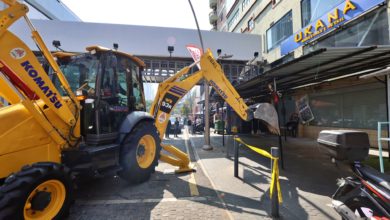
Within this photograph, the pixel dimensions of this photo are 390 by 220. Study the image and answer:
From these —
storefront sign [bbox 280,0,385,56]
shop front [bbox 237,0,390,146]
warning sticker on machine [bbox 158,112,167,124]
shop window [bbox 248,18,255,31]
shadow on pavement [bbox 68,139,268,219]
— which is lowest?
shadow on pavement [bbox 68,139,268,219]

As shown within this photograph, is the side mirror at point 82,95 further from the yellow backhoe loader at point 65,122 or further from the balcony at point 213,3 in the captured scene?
the balcony at point 213,3

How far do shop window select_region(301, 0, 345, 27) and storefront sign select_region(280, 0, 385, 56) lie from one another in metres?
0.42

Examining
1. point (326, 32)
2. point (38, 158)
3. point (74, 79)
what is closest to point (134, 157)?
point (38, 158)

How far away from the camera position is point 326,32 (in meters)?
12.1

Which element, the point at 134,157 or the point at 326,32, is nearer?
the point at 134,157

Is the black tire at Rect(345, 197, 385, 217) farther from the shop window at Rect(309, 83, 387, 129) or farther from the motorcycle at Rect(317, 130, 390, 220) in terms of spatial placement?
the shop window at Rect(309, 83, 387, 129)

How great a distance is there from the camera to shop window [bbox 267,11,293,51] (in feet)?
53.7

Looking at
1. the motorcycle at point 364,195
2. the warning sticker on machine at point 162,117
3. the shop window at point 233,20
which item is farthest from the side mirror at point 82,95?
the shop window at point 233,20

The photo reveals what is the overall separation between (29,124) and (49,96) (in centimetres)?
50

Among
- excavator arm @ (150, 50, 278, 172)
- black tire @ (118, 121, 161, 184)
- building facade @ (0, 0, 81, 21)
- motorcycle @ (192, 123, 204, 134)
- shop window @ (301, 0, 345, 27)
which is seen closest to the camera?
black tire @ (118, 121, 161, 184)

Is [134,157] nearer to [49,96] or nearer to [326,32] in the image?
[49,96]

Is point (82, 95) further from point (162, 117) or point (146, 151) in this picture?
point (162, 117)

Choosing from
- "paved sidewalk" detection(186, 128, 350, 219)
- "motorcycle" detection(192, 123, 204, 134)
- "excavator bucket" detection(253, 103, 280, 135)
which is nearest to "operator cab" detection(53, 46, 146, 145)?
"paved sidewalk" detection(186, 128, 350, 219)

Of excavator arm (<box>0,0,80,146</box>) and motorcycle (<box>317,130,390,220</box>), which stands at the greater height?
excavator arm (<box>0,0,80,146</box>)
